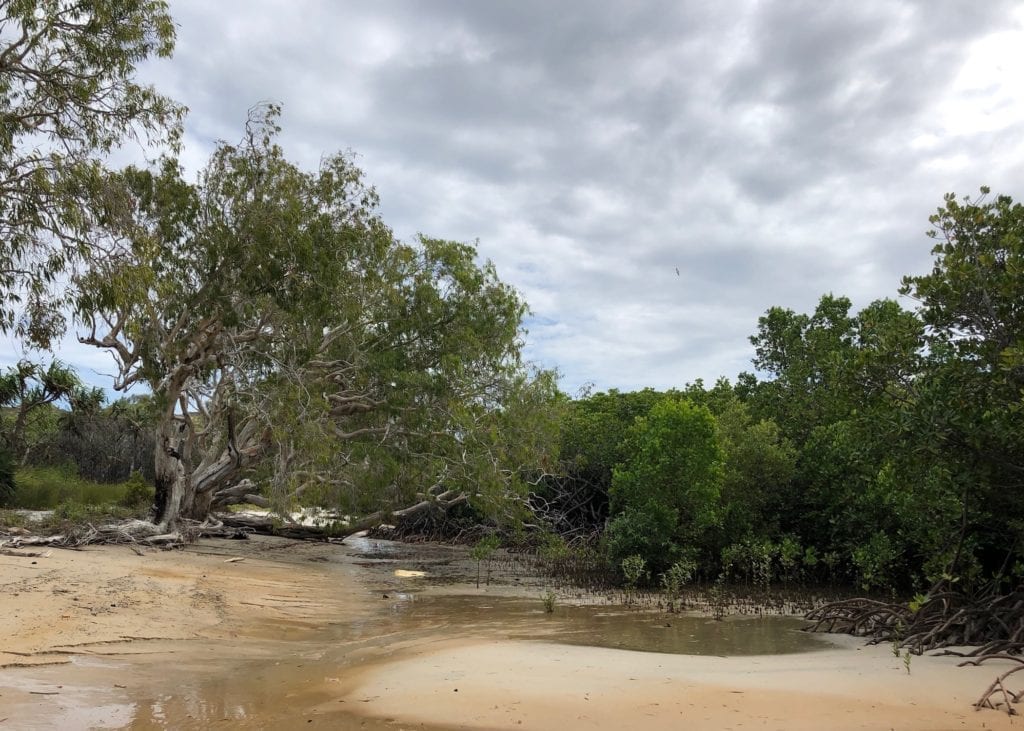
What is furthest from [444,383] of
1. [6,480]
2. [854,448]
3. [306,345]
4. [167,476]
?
[6,480]

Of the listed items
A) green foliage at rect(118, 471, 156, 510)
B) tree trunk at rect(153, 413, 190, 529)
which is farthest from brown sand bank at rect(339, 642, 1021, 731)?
green foliage at rect(118, 471, 156, 510)

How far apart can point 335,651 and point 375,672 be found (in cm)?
128

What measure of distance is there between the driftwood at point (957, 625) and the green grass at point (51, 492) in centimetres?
1996

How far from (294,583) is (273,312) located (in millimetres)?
6541

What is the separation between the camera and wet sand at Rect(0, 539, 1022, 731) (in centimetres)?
482

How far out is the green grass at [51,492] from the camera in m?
20.5

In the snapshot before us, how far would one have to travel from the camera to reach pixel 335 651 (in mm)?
7430

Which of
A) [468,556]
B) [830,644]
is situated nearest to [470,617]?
[830,644]

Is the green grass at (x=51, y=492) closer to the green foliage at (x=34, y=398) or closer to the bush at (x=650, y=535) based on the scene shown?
the green foliage at (x=34, y=398)

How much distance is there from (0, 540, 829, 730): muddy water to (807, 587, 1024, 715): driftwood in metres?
0.93

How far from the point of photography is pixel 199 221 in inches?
616

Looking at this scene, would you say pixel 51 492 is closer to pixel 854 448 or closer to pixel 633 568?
pixel 633 568

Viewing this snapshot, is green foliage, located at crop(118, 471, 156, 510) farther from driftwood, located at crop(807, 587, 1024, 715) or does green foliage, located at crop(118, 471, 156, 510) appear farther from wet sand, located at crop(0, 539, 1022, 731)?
driftwood, located at crop(807, 587, 1024, 715)

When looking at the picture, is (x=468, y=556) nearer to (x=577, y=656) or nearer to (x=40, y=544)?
(x=40, y=544)
